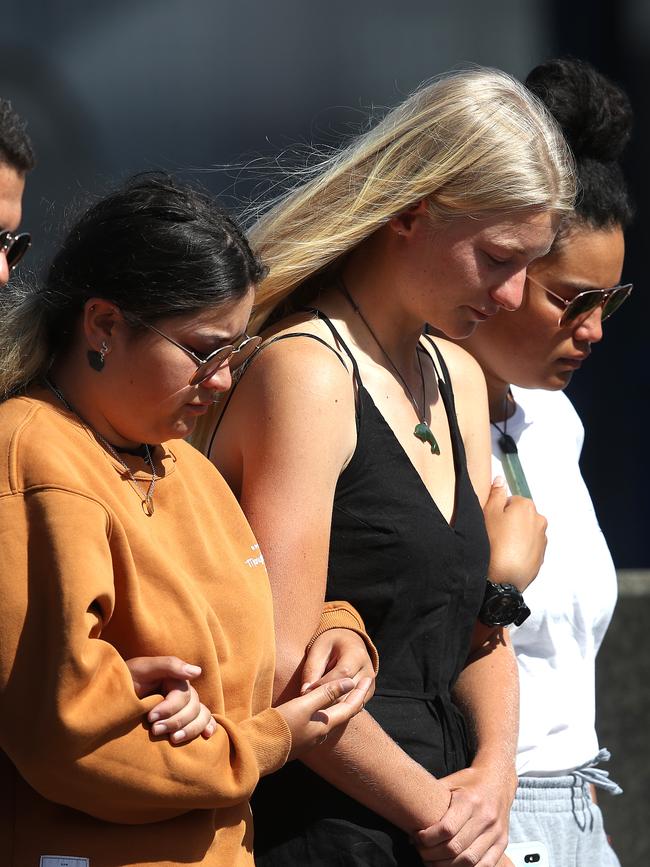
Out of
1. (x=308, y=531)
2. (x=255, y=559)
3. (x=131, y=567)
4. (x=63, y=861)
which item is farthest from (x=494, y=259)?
(x=63, y=861)

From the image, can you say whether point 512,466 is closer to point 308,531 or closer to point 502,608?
point 502,608

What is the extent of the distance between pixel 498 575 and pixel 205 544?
0.71 m

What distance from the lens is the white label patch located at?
63.1 inches

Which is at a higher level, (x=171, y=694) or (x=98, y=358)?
(x=98, y=358)

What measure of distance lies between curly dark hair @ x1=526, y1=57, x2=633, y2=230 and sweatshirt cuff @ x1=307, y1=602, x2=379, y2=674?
1.08 meters

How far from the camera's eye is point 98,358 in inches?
70.7

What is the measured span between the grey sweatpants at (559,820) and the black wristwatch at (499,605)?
0.36 metres

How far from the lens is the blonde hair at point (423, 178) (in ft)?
7.27

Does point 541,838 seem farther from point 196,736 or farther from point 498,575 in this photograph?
point 196,736

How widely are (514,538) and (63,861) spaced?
1.08 meters

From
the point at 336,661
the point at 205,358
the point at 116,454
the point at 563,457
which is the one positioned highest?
the point at 205,358

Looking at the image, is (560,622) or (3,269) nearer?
(3,269)

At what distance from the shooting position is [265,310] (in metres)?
2.33

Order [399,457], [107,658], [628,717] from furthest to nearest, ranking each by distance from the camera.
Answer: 1. [628,717]
2. [399,457]
3. [107,658]
